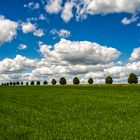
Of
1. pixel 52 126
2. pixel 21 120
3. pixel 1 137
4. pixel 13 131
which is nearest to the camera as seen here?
pixel 1 137

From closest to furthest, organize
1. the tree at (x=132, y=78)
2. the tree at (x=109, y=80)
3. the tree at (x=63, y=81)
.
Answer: the tree at (x=132, y=78) → the tree at (x=109, y=80) → the tree at (x=63, y=81)

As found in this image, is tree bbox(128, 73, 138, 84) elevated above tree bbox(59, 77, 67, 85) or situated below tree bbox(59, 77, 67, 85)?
below

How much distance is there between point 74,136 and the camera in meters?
13.5

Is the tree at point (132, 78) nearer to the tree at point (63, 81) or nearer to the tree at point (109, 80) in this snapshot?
the tree at point (109, 80)

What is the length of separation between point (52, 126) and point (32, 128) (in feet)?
3.47

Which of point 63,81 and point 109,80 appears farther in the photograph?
point 63,81

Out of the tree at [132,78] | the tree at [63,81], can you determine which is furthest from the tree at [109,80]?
the tree at [63,81]

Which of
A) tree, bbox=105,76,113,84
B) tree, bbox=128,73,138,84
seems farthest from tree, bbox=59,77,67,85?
tree, bbox=128,73,138,84

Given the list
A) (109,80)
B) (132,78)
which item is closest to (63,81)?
(109,80)

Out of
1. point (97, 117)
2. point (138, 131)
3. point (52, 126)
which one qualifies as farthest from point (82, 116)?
point (138, 131)

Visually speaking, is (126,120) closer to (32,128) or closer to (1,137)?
(32,128)

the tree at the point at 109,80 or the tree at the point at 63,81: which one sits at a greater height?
the tree at the point at 63,81

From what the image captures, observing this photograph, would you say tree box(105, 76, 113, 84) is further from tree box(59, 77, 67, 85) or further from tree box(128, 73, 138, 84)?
tree box(59, 77, 67, 85)

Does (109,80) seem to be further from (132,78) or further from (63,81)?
(63,81)
